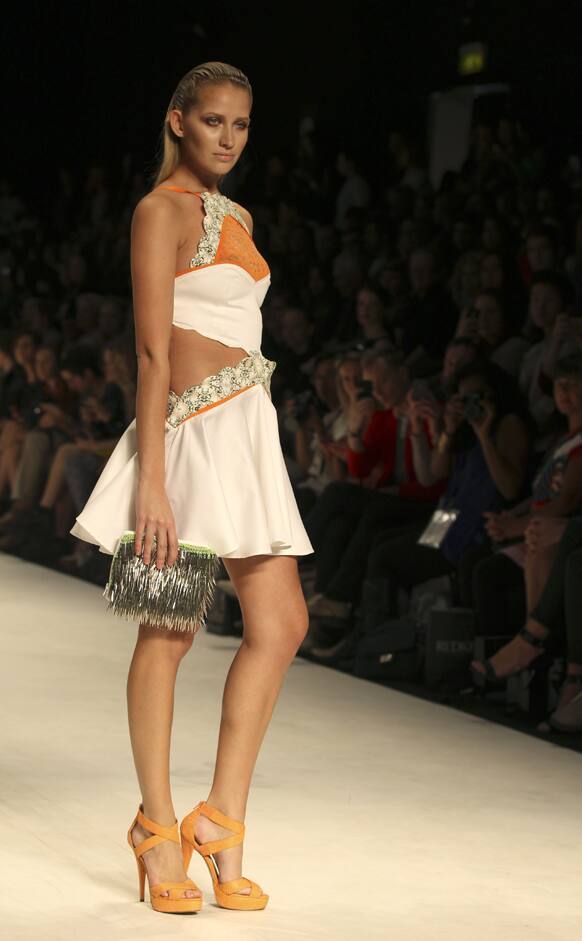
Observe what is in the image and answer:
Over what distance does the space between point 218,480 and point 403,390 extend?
10.8 feet

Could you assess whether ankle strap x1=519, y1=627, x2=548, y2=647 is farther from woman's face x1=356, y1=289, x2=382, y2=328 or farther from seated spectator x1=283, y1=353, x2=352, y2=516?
woman's face x1=356, y1=289, x2=382, y2=328

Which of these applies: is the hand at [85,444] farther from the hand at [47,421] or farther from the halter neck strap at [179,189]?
the halter neck strap at [179,189]

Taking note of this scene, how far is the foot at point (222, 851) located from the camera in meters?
2.57

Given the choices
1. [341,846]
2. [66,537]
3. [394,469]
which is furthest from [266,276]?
[66,537]

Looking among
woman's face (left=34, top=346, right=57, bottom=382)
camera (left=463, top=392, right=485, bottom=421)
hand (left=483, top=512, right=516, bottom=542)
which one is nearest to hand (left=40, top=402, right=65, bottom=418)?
woman's face (left=34, top=346, right=57, bottom=382)

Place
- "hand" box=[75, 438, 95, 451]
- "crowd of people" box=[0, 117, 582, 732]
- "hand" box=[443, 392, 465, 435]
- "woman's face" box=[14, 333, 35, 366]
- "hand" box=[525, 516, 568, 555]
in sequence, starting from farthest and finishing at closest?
"woman's face" box=[14, 333, 35, 366] → "hand" box=[75, 438, 95, 451] → "hand" box=[443, 392, 465, 435] → "crowd of people" box=[0, 117, 582, 732] → "hand" box=[525, 516, 568, 555]

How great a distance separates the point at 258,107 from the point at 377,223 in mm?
4255

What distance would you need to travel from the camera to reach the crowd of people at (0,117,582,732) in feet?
15.4

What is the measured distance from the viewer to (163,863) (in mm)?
2562

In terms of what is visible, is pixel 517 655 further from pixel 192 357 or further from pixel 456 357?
pixel 192 357

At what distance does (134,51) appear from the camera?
46.4ft

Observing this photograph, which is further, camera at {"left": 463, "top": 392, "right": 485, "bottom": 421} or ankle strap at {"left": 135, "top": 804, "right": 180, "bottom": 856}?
camera at {"left": 463, "top": 392, "right": 485, "bottom": 421}

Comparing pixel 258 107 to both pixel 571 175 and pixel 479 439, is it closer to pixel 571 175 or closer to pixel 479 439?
pixel 571 175

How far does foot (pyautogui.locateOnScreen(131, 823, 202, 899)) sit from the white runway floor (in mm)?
49
